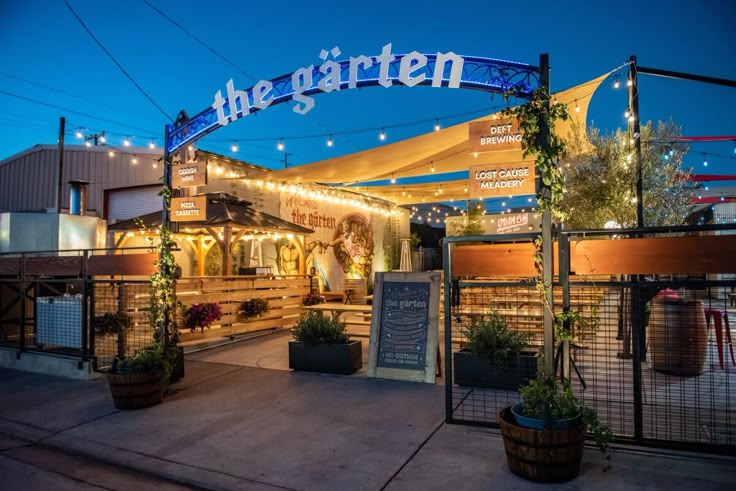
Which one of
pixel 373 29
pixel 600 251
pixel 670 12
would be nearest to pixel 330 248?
pixel 600 251

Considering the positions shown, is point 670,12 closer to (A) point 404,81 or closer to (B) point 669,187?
(B) point 669,187

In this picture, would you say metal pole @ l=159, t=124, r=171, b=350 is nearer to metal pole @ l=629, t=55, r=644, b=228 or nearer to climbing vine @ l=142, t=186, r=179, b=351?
climbing vine @ l=142, t=186, r=179, b=351

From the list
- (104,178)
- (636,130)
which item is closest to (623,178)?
(636,130)

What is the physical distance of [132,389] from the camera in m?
5.02

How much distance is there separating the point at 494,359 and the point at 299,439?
217 centimetres

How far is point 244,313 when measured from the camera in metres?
9.64

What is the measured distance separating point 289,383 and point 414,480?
2.94 metres

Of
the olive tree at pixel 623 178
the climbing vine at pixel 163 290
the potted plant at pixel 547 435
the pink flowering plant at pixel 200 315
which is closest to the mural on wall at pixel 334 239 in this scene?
the pink flowering plant at pixel 200 315

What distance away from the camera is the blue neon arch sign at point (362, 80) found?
4555 mm

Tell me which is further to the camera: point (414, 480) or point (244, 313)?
point (244, 313)

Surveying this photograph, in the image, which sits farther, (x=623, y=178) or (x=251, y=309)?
(x=251, y=309)

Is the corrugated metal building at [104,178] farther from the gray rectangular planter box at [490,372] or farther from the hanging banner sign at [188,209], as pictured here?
the gray rectangular planter box at [490,372]

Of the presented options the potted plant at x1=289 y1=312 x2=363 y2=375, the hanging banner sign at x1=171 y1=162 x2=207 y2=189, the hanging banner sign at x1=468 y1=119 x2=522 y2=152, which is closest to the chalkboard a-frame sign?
the potted plant at x1=289 y1=312 x2=363 y2=375

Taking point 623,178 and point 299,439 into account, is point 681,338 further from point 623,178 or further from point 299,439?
point 299,439
